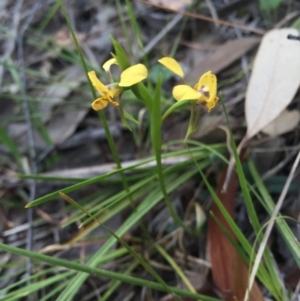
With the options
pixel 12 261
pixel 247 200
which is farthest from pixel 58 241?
pixel 247 200

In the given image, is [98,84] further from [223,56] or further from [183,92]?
[223,56]

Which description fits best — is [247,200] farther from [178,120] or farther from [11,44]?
[11,44]

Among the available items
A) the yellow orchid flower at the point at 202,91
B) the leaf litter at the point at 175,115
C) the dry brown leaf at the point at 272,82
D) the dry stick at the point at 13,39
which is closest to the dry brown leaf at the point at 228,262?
the leaf litter at the point at 175,115

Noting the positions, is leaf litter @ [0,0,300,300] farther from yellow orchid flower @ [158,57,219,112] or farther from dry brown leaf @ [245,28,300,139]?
yellow orchid flower @ [158,57,219,112]

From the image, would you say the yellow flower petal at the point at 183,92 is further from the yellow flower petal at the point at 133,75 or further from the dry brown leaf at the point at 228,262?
the dry brown leaf at the point at 228,262

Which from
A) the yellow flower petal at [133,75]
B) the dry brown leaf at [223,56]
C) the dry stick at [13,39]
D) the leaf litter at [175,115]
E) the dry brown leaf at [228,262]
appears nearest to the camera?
the yellow flower petal at [133,75]

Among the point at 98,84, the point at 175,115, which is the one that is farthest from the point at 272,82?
the point at 98,84

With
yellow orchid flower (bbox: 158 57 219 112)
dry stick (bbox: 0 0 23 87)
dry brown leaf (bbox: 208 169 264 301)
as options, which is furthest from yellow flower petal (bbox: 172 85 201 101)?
dry stick (bbox: 0 0 23 87)
